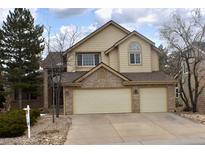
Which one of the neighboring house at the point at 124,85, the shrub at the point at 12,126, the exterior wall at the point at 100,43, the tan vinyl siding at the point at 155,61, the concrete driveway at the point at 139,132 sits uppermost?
the exterior wall at the point at 100,43

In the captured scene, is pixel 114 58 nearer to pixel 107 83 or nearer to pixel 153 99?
pixel 107 83

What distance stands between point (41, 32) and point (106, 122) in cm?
1572

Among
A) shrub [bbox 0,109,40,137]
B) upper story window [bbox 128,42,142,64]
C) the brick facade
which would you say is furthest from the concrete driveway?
upper story window [bbox 128,42,142,64]

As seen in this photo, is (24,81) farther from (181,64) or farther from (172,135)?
(172,135)

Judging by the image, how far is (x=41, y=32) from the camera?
117ft

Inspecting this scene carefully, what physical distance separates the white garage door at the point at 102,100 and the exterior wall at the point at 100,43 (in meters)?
3.89

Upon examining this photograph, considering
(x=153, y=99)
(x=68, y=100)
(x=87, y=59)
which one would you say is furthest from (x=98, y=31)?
(x=153, y=99)

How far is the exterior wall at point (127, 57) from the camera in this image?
105 feet

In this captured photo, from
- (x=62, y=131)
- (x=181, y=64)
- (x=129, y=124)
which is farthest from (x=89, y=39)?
(x=62, y=131)

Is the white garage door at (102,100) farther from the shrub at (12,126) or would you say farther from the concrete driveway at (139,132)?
the shrub at (12,126)

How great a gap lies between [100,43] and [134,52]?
329 cm

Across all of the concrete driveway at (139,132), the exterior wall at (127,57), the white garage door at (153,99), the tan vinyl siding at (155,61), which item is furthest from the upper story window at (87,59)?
the concrete driveway at (139,132)

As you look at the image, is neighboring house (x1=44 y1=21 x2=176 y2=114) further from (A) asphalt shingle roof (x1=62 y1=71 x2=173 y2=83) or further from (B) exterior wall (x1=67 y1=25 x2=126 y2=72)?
(B) exterior wall (x1=67 y1=25 x2=126 y2=72)

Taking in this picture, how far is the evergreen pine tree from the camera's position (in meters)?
34.4
